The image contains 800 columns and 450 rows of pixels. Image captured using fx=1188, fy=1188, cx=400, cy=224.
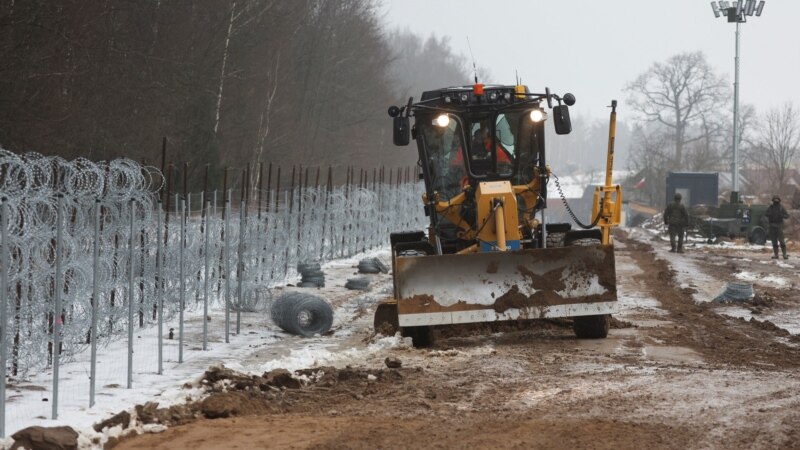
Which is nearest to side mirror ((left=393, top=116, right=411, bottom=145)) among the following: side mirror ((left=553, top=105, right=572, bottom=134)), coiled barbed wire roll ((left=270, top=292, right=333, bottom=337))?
side mirror ((left=553, top=105, right=572, bottom=134))

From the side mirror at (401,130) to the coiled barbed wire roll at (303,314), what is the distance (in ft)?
9.14

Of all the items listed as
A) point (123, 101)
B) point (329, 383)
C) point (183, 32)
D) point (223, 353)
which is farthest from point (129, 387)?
point (183, 32)

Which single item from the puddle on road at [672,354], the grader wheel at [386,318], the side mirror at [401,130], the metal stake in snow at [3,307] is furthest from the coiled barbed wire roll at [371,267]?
the metal stake in snow at [3,307]

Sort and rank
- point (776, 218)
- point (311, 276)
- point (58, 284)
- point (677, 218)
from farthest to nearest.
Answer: point (677, 218)
point (776, 218)
point (311, 276)
point (58, 284)

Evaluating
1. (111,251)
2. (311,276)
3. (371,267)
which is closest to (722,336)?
(111,251)

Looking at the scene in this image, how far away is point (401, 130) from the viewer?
14148 millimetres

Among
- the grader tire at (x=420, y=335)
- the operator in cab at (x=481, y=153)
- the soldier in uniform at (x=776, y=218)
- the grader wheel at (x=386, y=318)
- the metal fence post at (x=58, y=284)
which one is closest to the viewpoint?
the metal fence post at (x=58, y=284)

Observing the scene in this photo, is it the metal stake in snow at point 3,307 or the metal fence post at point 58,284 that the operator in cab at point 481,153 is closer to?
the metal fence post at point 58,284

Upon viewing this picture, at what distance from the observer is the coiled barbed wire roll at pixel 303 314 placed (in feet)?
51.4

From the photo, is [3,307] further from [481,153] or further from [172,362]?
[481,153]

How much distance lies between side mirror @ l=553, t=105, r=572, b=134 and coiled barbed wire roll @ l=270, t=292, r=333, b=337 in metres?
3.97

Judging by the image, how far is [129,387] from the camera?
11180 mm

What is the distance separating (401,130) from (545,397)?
189 inches

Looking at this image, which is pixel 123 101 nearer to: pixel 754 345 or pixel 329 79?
pixel 754 345
